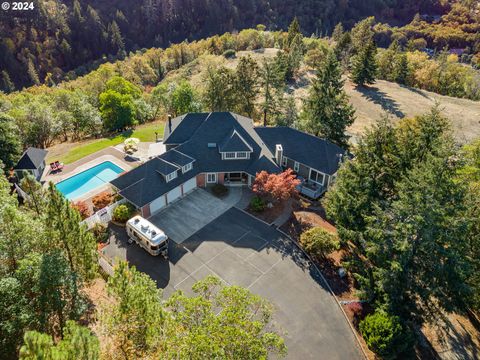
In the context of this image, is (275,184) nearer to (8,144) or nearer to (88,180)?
(88,180)

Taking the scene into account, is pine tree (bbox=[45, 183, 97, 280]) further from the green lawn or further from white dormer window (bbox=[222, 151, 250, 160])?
the green lawn

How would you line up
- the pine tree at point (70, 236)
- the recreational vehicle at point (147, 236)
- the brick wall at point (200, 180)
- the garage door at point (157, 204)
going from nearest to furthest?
1. the pine tree at point (70, 236)
2. the recreational vehicle at point (147, 236)
3. the garage door at point (157, 204)
4. the brick wall at point (200, 180)

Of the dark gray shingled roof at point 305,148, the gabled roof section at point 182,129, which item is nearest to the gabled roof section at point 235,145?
the dark gray shingled roof at point 305,148

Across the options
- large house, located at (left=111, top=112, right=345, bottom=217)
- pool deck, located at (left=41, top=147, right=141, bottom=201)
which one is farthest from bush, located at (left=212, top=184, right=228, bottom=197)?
pool deck, located at (left=41, top=147, right=141, bottom=201)

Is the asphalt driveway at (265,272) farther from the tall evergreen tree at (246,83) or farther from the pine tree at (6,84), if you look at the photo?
the pine tree at (6,84)

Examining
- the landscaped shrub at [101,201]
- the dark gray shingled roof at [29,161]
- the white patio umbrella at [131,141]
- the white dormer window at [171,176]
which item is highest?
the white dormer window at [171,176]
